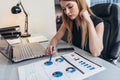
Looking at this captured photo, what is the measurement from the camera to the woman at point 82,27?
118 centimetres

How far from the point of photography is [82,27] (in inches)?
53.4

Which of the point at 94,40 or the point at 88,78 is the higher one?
the point at 94,40

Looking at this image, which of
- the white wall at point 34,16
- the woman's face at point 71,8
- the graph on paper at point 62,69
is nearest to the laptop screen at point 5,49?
the graph on paper at point 62,69

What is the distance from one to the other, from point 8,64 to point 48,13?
3.83ft

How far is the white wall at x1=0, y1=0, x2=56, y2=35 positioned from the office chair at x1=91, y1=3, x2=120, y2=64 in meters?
0.82

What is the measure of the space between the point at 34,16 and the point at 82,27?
2.91 feet

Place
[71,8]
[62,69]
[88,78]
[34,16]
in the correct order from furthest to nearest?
[34,16] < [71,8] < [62,69] < [88,78]

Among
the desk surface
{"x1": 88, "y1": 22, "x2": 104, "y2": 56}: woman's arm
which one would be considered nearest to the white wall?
the desk surface

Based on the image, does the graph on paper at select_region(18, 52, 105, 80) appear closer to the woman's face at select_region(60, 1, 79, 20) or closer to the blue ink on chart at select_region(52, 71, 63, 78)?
the blue ink on chart at select_region(52, 71, 63, 78)

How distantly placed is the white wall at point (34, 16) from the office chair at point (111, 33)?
0.82 metres

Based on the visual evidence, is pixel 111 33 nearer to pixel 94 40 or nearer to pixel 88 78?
pixel 94 40

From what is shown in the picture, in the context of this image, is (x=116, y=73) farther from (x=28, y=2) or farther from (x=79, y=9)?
(x=28, y=2)

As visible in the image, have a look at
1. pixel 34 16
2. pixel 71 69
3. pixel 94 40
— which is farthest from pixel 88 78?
pixel 34 16

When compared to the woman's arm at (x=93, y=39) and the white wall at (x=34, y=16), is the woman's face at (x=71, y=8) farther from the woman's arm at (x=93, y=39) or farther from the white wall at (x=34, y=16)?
the white wall at (x=34, y=16)
